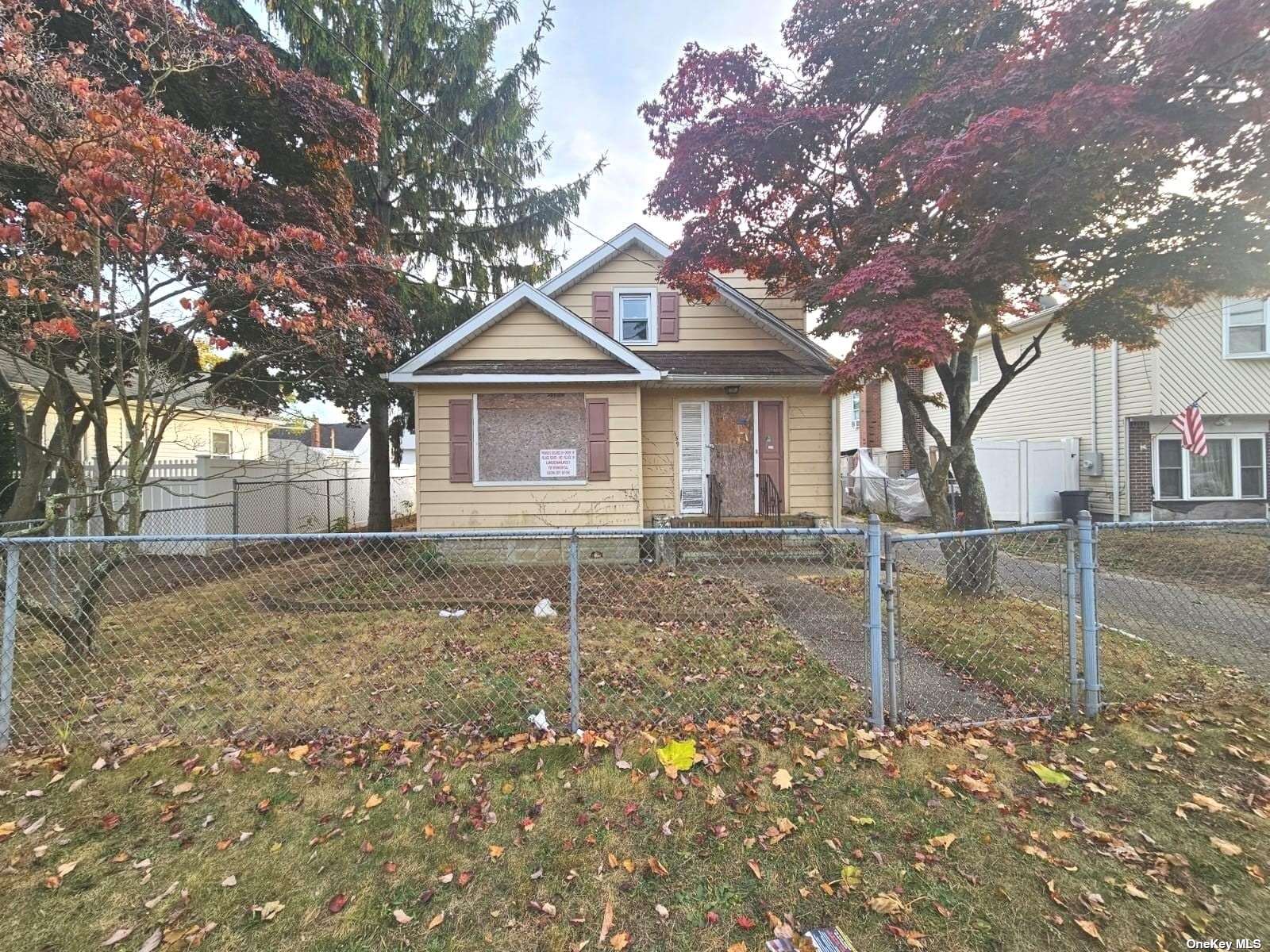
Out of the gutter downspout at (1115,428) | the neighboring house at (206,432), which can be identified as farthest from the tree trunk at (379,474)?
the gutter downspout at (1115,428)

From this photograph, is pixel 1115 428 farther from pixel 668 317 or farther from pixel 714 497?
pixel 668 317

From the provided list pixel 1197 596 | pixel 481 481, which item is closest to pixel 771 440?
pixel 481 481

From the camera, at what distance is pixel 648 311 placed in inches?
445

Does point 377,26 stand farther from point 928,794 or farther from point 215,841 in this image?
point 928,794

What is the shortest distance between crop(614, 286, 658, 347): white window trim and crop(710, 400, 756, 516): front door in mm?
2050

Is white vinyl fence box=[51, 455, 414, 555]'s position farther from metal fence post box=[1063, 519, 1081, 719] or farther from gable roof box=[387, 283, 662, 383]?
metal fence post box=[1063, 519, 1081, 719]

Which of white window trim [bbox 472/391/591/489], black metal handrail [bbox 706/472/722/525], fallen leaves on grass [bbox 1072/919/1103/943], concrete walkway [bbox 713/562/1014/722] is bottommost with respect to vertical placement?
fallen leaves on grass [bbox 1072/919/1103/943]

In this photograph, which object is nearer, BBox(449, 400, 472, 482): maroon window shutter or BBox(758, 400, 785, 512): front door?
BBox(449, 400, 472, 482): maroon window shutter

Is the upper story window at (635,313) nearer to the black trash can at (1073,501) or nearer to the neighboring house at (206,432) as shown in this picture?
the neighboring house at (206,432)

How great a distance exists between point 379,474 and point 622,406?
6.95 metres

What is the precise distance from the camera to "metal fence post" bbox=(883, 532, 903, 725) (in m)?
3.41

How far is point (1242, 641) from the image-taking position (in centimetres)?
503

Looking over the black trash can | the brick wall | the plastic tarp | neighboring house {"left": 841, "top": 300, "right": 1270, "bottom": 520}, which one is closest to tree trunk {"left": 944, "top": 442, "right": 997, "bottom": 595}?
neighboring house {"left": 841, "top": 300, "right": 1270, "bottom": 520}

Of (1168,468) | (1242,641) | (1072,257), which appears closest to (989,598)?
(1242,641)
